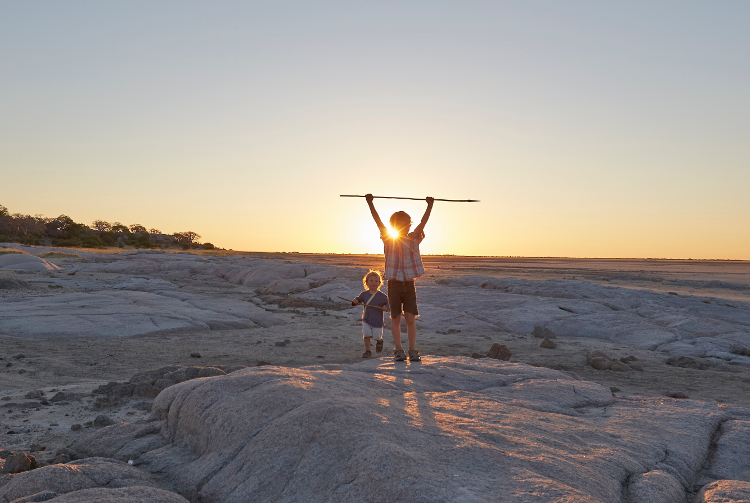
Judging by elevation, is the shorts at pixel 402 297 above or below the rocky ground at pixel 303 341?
above

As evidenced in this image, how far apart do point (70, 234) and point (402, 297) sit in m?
88.9

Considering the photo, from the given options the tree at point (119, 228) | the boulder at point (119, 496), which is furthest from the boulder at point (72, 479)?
the tree at point (119, 228)

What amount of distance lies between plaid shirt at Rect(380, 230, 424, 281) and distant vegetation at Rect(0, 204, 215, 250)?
80.8 metres

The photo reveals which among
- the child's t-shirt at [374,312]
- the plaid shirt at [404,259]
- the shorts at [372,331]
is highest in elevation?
the plaid shirt at [404,259]

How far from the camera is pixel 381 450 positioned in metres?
2.89

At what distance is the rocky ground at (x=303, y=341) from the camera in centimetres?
546

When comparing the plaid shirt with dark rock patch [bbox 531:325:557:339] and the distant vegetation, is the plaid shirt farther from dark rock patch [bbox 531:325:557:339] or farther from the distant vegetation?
the distant vegetation

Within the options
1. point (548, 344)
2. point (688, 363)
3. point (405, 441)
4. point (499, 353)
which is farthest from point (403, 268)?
point (688, 363)

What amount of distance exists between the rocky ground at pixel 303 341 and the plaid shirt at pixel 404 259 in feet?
3.83

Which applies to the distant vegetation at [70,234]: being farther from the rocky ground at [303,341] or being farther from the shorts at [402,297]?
the shorts at [402,297]

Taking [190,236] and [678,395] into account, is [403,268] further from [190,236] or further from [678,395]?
[190,236]

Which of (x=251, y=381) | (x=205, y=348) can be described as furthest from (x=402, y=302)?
(x=205, y=348)

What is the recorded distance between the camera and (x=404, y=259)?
21.8 ft

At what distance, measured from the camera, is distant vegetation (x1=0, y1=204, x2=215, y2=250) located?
70375mm
